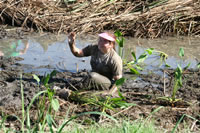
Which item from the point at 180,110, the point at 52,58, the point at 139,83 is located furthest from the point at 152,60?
the point at 180,110

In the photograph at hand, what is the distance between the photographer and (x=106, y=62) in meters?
4.61

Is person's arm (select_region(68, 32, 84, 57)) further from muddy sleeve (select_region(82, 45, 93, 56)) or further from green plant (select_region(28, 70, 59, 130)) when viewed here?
green plant (select_region(28, 70, 59, 130))

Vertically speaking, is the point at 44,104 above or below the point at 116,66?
below

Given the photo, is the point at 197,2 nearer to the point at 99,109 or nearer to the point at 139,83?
the point at 139,83

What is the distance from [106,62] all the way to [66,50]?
2.18m

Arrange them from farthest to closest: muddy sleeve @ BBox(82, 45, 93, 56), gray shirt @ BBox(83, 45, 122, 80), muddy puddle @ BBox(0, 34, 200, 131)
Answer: muddy sleeve @ BBox(82, 45, 93, 56) < gray shirt @ BBox(83, 45, 122, 80) < muddy puddle @ BBox(0, 34, 200, 131)

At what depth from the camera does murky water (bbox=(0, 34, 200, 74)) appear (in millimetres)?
5742

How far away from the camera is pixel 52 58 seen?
19.9ft

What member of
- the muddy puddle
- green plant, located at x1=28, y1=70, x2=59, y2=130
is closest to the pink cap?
the muddy puddle

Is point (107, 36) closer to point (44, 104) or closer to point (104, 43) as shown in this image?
point (104, 43)

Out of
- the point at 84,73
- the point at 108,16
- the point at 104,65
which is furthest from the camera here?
the point at 108,16

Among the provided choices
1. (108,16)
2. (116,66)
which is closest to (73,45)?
(116,66)

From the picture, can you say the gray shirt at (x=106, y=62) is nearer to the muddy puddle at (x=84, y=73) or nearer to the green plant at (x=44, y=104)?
the muddy puddle at (x=84, y=73)

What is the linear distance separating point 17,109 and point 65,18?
4.96 m
